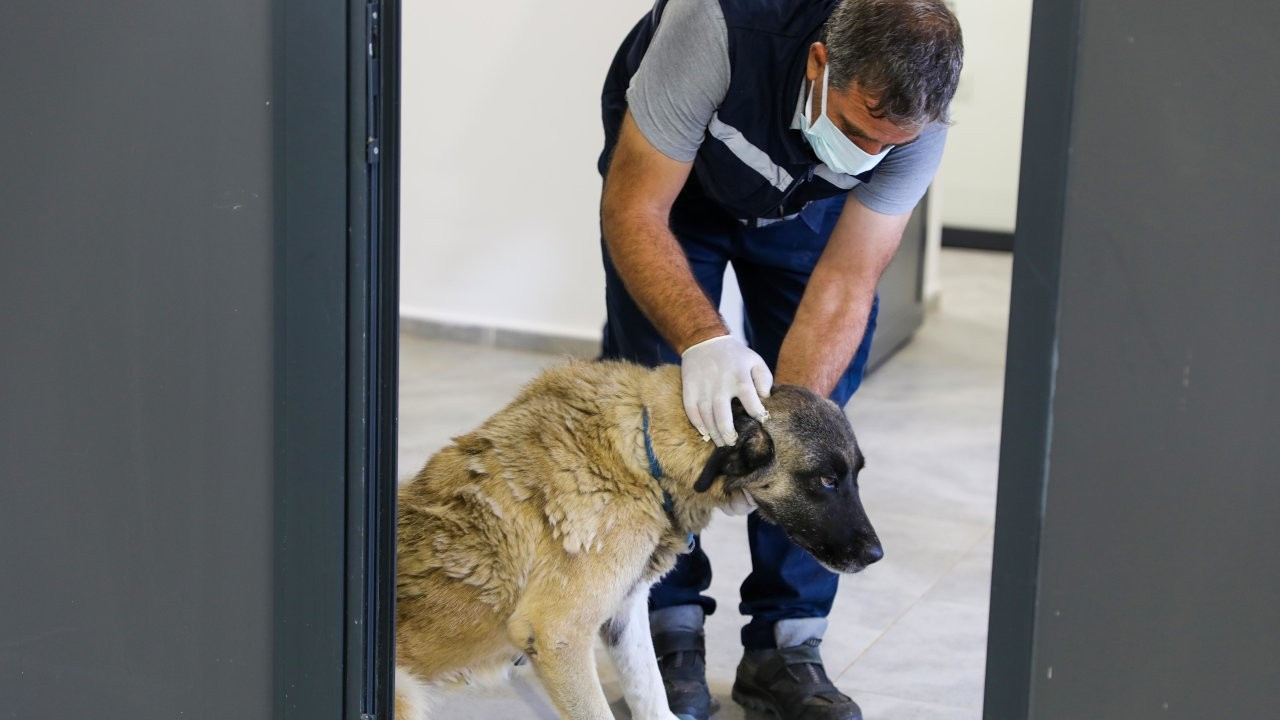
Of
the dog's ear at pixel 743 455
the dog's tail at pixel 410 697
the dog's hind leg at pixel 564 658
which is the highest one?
the dog's ear at pixel 743 455

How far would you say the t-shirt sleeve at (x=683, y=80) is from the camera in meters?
2.35

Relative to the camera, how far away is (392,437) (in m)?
1.96

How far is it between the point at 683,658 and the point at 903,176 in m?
1.15

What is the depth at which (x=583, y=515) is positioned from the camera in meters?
2.21

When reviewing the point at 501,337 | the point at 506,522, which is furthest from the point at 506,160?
the point at 506,522

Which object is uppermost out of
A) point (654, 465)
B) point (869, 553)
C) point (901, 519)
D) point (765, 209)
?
point (765, 209)

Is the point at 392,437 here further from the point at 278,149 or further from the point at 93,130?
the point at 93,130

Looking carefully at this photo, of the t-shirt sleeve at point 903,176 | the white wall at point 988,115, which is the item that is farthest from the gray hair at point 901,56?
the white wall at point 988,115

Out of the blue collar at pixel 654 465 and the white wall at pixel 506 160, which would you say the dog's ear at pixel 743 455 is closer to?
the blue collar at pixel 654 465

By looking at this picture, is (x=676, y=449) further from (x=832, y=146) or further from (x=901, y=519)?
(x=901, y=519)

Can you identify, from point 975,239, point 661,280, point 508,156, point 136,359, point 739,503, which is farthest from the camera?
point 975,239

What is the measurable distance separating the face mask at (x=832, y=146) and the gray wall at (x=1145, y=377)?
78 cm

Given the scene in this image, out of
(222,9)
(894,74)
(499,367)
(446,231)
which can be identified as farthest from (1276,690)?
(446,231)

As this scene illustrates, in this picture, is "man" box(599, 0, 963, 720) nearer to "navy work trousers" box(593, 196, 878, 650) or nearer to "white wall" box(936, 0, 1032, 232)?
"navy work trousers" box(593, 196, 878, 650)
